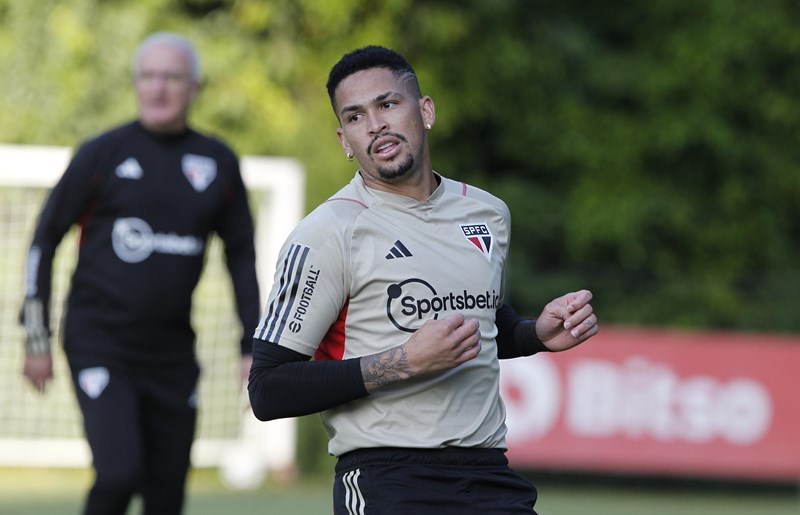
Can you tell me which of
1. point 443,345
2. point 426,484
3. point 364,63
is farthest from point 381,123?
point 426,484

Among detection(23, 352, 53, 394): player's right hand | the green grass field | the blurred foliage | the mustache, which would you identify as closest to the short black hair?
the mustache

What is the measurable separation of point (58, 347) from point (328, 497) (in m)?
2.69

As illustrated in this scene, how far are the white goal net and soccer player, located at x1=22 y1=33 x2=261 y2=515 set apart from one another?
6.11m

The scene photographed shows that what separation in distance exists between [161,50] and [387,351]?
283cm

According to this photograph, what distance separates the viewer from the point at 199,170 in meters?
6.13

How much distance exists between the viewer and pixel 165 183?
603 centimetres

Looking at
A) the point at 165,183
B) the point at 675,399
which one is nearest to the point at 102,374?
the point at 165,183

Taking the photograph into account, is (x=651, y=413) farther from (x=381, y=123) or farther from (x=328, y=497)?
(x=381, y=123)

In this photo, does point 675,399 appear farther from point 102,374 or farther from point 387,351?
point 387,351

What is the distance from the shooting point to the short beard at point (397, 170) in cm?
389

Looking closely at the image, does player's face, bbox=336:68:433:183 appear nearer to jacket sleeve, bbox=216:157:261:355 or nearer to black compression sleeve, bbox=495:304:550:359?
black compression sleeve, bbox=495:304:550:359

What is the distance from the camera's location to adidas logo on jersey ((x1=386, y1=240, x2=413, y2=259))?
3818 mm

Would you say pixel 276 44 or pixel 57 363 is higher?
pixel 276 44

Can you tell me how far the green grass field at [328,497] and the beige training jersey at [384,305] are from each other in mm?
6460
